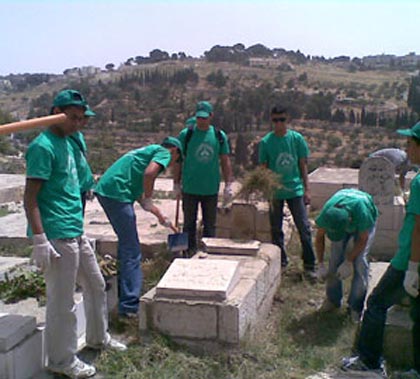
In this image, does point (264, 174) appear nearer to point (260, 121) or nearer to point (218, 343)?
Result: point (218, 343)

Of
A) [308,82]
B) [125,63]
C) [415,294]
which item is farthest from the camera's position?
[125,63]

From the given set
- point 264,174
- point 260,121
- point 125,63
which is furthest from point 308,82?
point 264,174

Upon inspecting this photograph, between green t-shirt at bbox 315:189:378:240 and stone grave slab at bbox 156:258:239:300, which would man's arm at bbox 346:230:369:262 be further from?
stone grave slab at bbox 156:258:239:300

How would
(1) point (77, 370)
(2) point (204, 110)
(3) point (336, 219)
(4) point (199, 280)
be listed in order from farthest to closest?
1. (2) point (204, 110)
2. (3) point (336, 219)
3. (4) point (199, 280)
4. (1) point (77, 370)

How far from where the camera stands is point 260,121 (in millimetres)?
38688

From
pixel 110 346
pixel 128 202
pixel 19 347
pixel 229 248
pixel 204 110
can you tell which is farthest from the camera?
pixel 204 110

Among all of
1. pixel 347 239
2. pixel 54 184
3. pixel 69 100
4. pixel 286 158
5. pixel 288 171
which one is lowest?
pixel 347 239

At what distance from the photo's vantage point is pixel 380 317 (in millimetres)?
4113

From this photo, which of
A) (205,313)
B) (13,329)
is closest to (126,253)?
(205,313)

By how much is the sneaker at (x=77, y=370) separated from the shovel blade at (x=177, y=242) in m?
1.91

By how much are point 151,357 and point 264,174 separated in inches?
99.6

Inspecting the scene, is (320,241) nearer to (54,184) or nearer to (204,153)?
(204,153)

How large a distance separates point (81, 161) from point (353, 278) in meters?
2.38

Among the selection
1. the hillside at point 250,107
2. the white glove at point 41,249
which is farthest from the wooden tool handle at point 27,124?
the hillside at point 250,107
